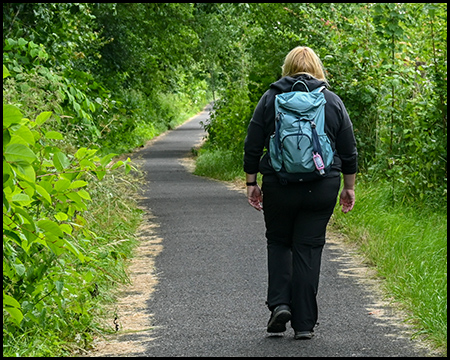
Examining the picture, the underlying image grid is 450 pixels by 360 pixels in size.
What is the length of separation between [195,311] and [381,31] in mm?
5254

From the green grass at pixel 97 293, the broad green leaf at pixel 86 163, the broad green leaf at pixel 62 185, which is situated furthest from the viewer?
the green grass at pixel 97 293

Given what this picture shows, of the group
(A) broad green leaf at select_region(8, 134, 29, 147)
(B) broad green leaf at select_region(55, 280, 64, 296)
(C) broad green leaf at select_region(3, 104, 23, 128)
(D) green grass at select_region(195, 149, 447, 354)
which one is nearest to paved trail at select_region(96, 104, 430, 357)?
(D) green grass at select_region(195, 149, 447, 354)

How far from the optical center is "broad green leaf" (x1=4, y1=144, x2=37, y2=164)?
3.68 m

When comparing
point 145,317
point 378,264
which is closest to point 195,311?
point 145,317

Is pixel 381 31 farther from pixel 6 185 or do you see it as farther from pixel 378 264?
pixel 6 185

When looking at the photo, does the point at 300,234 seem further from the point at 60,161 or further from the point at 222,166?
the point at 222,166

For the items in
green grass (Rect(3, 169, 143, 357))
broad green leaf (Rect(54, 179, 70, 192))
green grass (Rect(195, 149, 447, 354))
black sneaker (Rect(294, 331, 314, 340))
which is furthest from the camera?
green grass (Rect(195, 149, 447, 354))

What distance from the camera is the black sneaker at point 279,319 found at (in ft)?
17.0

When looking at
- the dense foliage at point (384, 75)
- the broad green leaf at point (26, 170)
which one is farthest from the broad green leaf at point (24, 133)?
the dense foliage at point (384, 75)

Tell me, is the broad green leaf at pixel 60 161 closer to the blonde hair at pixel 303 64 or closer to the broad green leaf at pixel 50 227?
the broad green leaf at pixel 50 227

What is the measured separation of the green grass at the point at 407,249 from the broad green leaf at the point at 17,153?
2597 mm

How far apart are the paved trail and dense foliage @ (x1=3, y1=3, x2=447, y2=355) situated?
23.4 inches

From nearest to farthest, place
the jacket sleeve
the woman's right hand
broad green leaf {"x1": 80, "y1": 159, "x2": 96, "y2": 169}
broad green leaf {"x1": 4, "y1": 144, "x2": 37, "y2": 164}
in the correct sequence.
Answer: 1. broad green leaf {"x1": 4, "y1": 144, "x2": 37, "y2": 164}
2. broad green leaf {"x1": 80, "y1": 159, "x2": 96, "y2": 169}
3. the jacket sleeve
4. the woman's right hand

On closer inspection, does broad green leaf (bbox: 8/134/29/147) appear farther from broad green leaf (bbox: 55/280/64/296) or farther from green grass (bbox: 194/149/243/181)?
green grass (bbox: 194/149/243/181)
